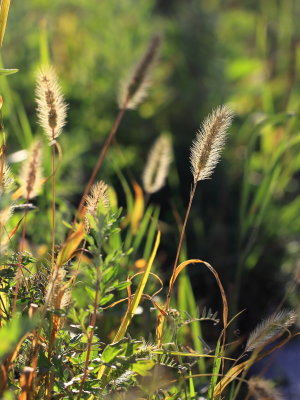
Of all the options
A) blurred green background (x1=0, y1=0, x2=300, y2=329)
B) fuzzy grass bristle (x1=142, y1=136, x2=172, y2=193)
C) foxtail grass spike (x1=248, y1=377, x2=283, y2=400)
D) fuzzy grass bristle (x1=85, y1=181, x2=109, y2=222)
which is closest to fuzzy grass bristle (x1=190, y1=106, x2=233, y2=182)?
fuzzy grass bristle (x1=85, y1=181, x2=109, y2=222)

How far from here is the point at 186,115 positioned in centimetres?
267

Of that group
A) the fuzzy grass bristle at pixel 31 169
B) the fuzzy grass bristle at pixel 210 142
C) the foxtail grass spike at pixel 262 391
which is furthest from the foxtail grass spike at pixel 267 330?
the fuzzy grass bristle at pixel 31 169

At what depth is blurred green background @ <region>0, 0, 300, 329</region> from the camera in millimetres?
2068

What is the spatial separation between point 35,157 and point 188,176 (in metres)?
1.69

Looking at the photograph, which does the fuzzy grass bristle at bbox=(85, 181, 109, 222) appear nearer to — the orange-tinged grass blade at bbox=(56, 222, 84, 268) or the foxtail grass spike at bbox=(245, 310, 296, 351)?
the orange-tinged grass blade at bbox=(56, 222, 84, 268)

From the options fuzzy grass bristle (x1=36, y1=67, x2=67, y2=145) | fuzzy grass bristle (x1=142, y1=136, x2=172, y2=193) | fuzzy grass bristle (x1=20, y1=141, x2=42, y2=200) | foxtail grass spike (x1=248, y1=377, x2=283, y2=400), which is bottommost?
foxtail grass spike (x1=248, y1=377, x2=283, y2=400)

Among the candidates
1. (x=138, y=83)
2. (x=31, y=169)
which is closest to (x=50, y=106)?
(x=31, y=169)

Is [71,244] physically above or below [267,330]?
above

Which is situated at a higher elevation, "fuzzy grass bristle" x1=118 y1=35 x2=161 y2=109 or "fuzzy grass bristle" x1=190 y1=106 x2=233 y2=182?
"fuzzy grass bristle" x1=118 y1=35 x2=161 y2=109

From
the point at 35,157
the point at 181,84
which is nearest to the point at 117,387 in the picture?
the point at 35,157

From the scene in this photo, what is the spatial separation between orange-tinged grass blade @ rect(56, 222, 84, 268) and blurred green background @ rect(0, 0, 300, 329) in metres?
0.92

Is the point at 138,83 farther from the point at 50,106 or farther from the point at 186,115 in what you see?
the point at 186,115

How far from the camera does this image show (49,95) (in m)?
0.80

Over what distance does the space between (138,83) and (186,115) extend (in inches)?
61.2
